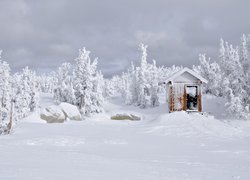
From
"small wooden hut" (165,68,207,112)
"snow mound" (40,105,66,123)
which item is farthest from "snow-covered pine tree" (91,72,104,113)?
"small wooden hut" (165,68,207,112)

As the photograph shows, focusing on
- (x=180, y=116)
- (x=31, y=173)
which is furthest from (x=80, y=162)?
(x=180, y=116)

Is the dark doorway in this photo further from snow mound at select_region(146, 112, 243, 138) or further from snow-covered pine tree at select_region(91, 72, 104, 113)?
snow-covered pine tree at select_region(91, 72, 104, 113)

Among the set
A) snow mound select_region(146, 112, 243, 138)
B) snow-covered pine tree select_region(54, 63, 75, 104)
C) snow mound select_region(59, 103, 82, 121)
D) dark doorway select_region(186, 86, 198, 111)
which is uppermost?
snow-covered pine tree select_region(54, 63, 75, 104)

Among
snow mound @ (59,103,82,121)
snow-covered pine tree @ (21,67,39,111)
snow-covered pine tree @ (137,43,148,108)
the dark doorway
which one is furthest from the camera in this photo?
snow-covered pine tree @ (21,67,39,111)

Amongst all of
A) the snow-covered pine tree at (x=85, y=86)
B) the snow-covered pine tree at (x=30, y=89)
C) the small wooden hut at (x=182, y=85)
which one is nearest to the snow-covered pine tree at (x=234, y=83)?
the small wooden hut at (x=182, y=85)

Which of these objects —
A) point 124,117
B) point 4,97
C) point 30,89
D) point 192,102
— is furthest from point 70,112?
point 30,89

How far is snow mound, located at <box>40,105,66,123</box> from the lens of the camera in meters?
35.2

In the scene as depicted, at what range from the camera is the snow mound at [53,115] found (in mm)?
35188

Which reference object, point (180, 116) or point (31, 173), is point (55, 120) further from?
point (31, 173)

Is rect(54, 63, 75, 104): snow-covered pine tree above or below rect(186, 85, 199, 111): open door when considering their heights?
above

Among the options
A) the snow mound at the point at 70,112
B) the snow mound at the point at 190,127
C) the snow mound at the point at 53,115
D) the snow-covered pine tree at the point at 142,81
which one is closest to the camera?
the snow mound at the point at 190,127

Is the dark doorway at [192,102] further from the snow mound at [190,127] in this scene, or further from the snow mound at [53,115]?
the snow mound at [53,115]

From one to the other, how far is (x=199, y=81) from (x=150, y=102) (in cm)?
2523

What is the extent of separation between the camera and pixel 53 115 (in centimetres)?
3559
